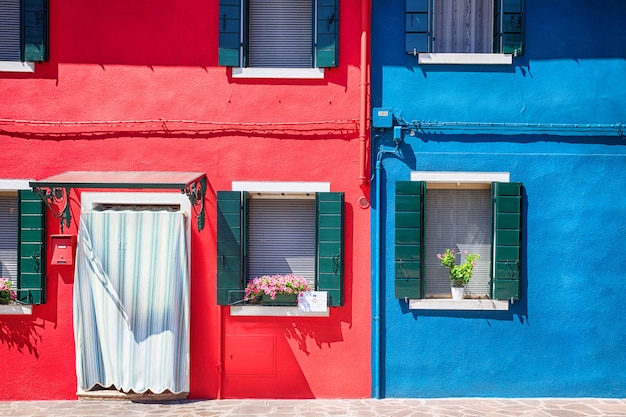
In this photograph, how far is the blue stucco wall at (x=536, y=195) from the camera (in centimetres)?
742

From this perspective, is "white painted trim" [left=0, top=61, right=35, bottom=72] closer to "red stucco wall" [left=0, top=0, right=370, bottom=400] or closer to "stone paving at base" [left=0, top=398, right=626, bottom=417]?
"red stucco wall" [left=0, top=0, right=370, bottom=400]

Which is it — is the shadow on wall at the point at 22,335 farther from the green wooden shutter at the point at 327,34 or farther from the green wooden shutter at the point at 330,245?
the green wooden shutter at the point at 327,34

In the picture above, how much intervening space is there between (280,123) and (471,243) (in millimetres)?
2817

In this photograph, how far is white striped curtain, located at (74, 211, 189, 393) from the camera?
7.10m

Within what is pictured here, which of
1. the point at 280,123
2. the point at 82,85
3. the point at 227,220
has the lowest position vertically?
the point at 227,220

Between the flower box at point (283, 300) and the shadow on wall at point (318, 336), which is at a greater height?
the flower box at point (283, 300)

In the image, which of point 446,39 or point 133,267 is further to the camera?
point 446,39

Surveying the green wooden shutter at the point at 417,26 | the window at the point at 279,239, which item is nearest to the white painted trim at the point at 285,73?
the green wooden shutter at the point at 417,26

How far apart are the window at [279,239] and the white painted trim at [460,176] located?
1074mm

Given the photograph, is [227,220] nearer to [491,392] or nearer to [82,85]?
[82,85]

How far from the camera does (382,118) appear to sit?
24.4 ft

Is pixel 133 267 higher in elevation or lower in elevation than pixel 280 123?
lower

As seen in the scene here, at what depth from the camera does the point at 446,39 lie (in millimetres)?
7676

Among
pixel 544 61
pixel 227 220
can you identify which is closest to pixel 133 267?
pixel 227 220
